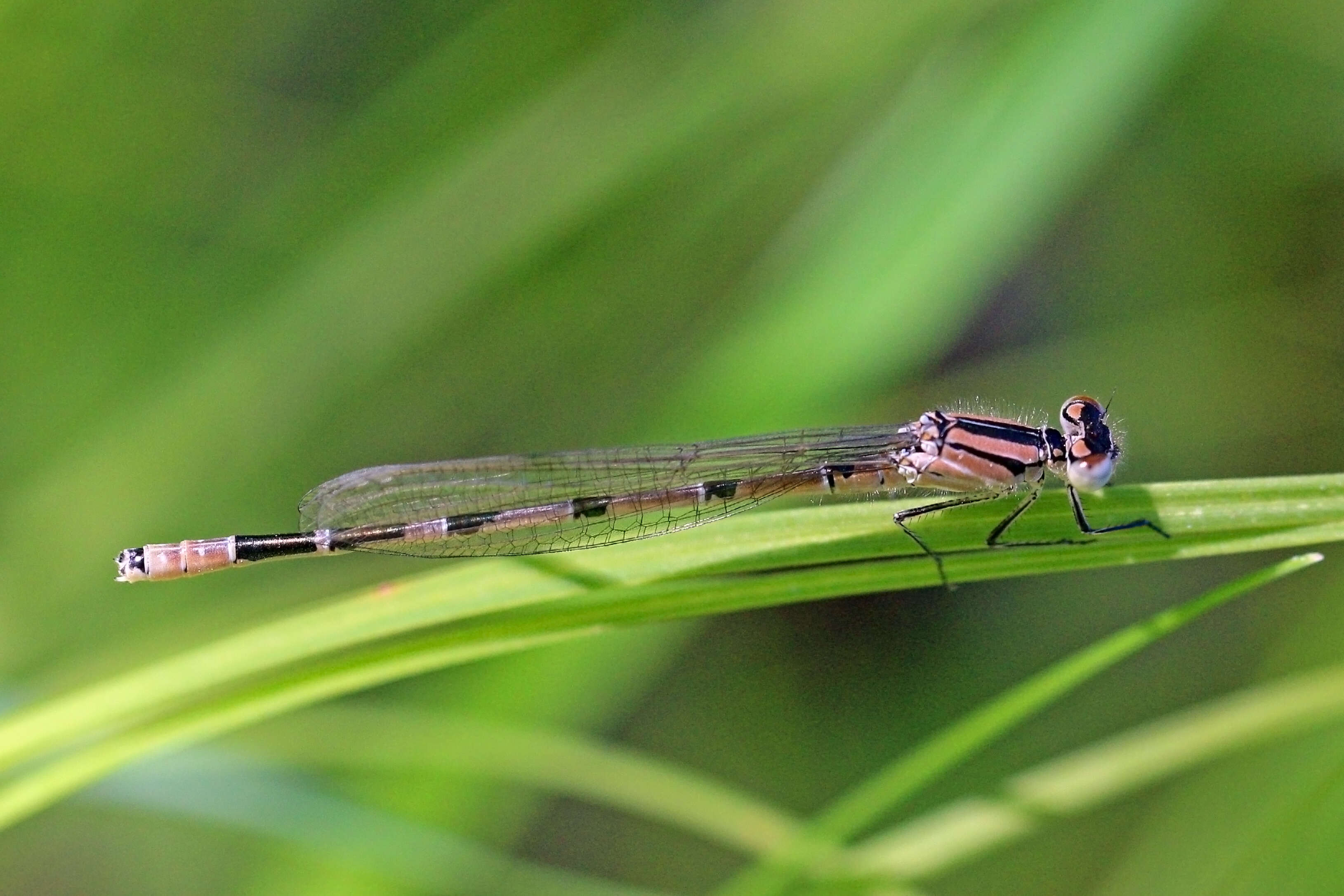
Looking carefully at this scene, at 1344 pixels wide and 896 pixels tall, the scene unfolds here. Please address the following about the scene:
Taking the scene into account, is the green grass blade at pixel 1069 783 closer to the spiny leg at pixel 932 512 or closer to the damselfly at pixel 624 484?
the spiny leg at pixel 932 512

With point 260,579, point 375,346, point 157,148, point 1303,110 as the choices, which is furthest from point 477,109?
point 1303,110

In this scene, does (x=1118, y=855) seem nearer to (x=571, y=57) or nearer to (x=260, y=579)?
(x=260, y=579)

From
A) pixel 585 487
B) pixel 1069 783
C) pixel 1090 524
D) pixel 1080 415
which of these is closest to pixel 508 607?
pixel 585 487

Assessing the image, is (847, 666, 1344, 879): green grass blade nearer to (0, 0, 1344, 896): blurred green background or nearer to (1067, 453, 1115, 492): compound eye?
(1067, 453, 1115, 492): compound eye

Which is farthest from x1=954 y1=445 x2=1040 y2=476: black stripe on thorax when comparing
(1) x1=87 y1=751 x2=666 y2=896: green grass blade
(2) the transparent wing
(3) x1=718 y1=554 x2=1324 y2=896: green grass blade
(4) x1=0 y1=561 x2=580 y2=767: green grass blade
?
(1) x1=87 y1=751 x2=666 y2=896: green grass blade

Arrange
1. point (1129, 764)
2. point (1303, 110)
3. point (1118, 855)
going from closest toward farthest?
point (1129, 764), point (1118, 855), point (1303, 110)

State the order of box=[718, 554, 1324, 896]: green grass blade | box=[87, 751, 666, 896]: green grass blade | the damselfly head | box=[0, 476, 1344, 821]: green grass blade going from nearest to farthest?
box=[718, 554, 1324, 896]: green grass blade, box=[0, 476, 1344, 821]: green grass blade, box=[87, 751, 666, 896]: green grass blade, the damselfly head
